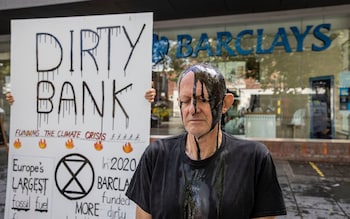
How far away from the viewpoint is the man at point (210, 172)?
1235 mm

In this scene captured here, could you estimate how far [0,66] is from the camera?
11.6 m

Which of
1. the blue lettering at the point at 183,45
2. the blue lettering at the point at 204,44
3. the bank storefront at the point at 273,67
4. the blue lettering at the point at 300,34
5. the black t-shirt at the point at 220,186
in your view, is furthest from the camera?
the blue lettering at the point at 183,45

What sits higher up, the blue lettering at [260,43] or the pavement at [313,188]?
the blue lettering at [260,43]

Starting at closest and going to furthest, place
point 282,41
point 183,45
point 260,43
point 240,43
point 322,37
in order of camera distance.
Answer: point 322,37
point 282,41
point 260,43
point 240,43
point 183,45

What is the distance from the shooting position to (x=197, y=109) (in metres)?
1.25

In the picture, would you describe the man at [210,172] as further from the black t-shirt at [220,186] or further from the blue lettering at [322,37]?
the blue lettering at [322,37]

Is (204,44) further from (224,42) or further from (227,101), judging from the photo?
(227,101)

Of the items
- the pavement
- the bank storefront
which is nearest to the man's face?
the pavement

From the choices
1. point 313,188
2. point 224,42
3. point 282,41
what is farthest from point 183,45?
point 313,188

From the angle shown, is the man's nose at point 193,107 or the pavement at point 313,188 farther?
the pavement at point 313,188

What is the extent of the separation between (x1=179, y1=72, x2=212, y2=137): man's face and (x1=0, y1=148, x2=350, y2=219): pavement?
3.31m

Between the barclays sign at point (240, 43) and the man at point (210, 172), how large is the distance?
808 centimetres

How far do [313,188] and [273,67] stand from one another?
4.43 m

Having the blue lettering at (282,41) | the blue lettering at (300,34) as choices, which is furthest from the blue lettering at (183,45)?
the blue lettering at (300,34)
